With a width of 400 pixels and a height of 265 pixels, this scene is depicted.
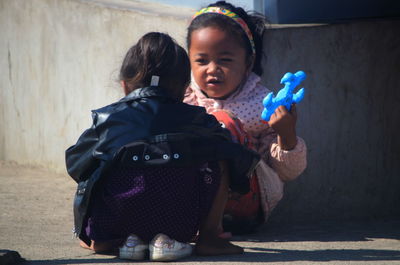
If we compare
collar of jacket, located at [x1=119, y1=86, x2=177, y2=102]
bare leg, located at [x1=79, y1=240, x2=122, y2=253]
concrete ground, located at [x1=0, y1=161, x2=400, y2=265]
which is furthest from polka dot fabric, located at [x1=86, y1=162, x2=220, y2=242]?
collar of jacket, located at [x1=119, y1=86, x2=177, y2=102]

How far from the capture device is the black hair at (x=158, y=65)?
330 centimetres

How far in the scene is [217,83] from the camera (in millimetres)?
3926

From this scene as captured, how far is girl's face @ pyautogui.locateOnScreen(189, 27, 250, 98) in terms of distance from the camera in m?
3.92

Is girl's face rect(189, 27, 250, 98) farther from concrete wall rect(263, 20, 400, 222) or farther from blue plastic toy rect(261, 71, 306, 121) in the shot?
blue plastic toy rect(261, 71, 306, 121)

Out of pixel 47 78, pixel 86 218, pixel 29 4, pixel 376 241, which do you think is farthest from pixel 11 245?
pixel 29 4

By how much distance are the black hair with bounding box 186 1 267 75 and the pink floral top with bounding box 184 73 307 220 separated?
6.2 inches

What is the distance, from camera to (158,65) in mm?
3293

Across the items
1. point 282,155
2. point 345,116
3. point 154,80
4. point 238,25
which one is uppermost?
point 238,25

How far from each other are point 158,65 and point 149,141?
39 cm

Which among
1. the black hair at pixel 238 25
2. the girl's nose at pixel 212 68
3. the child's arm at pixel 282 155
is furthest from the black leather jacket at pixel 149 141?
the black hair at pixel 238 25

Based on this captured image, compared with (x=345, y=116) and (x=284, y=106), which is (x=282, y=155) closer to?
(x=284, y=106)

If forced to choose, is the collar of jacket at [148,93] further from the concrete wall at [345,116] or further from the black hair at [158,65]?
the concrete wall at [345,116]

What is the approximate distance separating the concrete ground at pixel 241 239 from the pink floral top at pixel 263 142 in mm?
250

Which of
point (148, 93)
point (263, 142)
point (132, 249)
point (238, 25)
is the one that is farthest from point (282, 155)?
point (132, 249)
